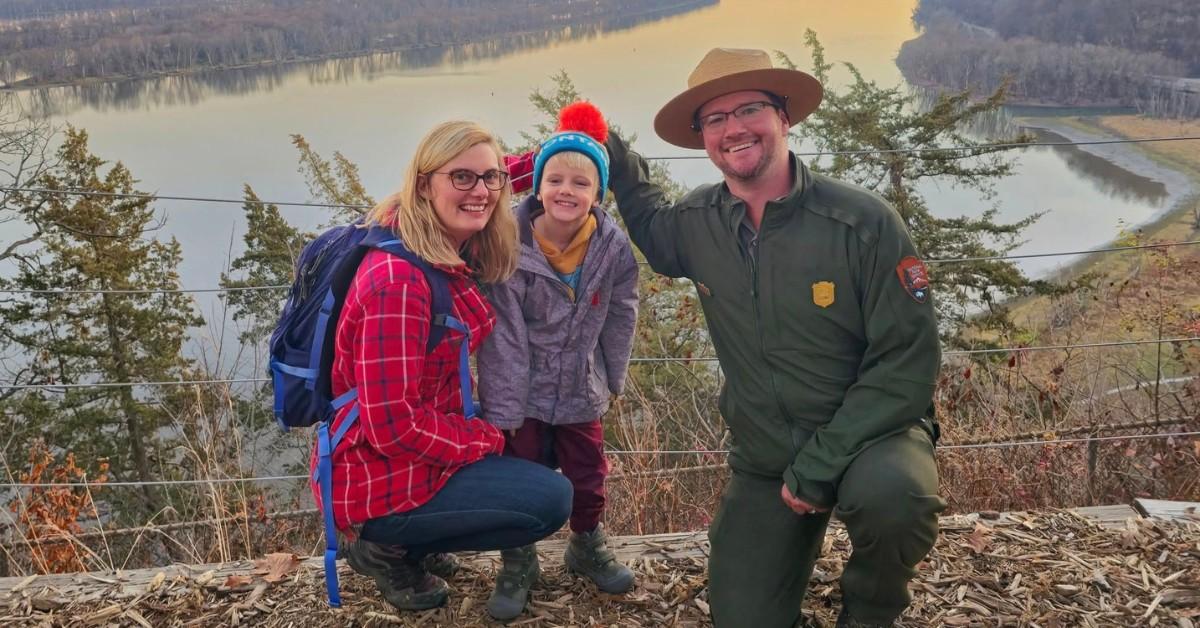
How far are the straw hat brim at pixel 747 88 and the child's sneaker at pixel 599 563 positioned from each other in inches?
52.9

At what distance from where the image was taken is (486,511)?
8.02 ft

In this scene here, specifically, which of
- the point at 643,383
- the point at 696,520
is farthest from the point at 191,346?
the point at 696,520

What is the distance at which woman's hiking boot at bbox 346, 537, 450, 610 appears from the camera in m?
2.62

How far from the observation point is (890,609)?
8.00ft

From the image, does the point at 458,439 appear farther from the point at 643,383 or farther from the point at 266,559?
the point at 643,383

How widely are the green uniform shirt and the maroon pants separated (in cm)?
44

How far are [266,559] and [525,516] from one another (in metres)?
1.14

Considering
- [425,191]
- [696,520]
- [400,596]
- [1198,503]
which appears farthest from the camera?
[696,520]

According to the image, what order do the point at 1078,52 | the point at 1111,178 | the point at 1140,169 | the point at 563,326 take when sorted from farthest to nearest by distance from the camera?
1. the point at 1078,52
2. the point at 1140,169
3. the point at 1111,178
4. the point at 563,326

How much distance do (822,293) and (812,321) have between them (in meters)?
0.09

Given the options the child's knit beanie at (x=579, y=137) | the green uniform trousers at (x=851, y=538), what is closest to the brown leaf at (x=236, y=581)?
the green uniform trousers at (x=851, y=538)

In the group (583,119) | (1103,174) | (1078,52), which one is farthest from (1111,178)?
(583,119)

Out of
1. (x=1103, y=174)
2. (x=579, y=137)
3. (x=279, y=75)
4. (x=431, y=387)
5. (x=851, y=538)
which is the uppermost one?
(x=279, y=75)

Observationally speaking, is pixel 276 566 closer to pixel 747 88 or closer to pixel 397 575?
pixel 397 575
